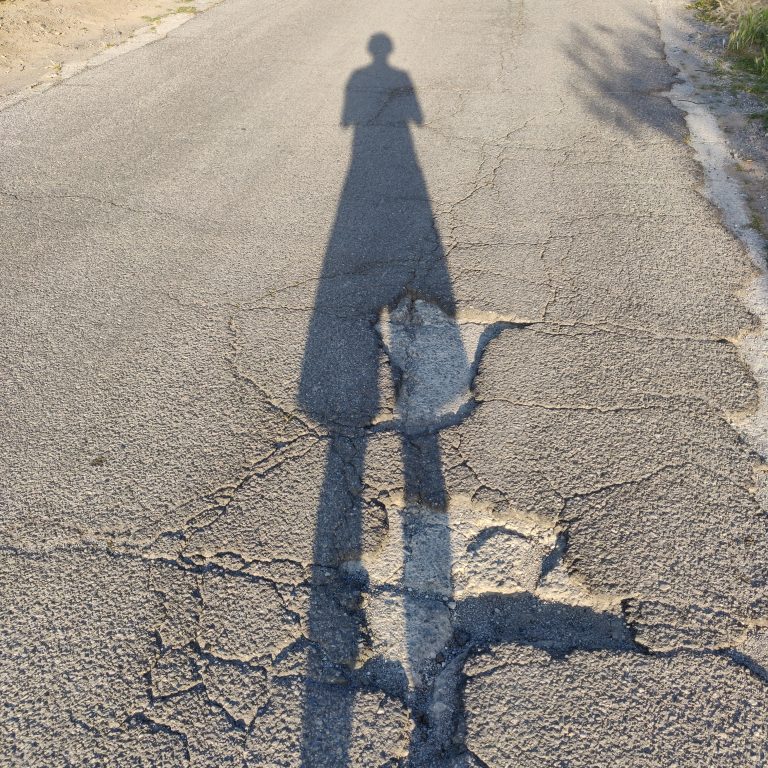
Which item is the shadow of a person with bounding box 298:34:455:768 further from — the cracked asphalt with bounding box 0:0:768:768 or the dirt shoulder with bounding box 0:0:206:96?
the dirt shoulder with bounding box 0:0:206:96

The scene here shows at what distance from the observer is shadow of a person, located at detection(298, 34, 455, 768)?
2096mm

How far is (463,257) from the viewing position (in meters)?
4.12

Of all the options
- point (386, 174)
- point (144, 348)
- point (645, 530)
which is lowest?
point (645, 530)

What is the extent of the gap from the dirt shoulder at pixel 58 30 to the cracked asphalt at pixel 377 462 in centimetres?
301

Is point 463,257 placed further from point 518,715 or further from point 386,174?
point 518,715

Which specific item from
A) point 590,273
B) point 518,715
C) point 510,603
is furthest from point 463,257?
point 518,715

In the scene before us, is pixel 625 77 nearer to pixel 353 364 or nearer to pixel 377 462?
pixel 353 364

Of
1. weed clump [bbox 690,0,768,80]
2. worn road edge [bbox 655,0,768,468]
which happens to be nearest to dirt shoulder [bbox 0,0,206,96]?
worn road edge [bbox 655,0,768,468]

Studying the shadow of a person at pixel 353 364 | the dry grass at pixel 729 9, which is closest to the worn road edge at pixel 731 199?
the dry grass at pixel 729 9

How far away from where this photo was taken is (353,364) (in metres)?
3.32

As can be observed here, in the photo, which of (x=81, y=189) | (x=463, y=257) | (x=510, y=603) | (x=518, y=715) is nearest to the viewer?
(x=518, y=715)

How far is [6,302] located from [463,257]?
9.52 feet

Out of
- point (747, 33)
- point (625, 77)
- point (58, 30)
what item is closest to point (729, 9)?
point (747, 33)

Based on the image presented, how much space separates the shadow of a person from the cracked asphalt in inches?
0.6
